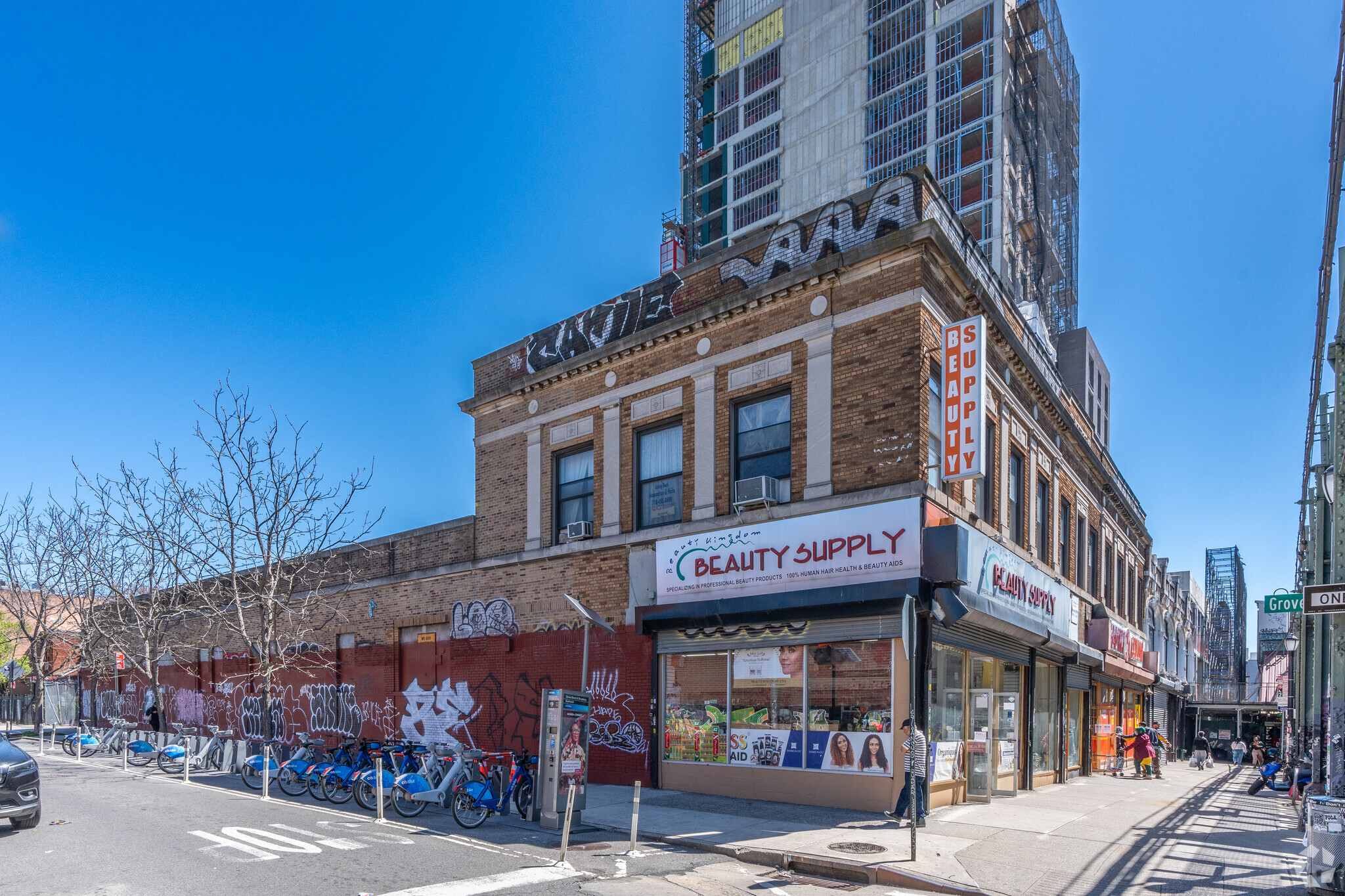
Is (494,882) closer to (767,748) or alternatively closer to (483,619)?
(767,748)

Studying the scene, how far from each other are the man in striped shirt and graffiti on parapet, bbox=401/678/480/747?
34.0 feet

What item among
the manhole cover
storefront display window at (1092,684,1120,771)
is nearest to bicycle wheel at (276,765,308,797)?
the manhole cover

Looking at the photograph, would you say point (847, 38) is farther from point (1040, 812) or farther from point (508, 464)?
point (1040, 812)

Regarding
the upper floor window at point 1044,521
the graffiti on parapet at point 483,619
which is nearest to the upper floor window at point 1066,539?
the upper floor window at point 1044,521

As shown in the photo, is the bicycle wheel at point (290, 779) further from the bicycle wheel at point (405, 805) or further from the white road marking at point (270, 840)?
the white road marking at point (270, 840)

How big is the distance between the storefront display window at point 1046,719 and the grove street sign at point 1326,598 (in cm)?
887

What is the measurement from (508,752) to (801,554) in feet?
17.2

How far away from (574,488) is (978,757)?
9118 millimetres

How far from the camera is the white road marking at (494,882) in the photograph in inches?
327

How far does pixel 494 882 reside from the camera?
8.76m

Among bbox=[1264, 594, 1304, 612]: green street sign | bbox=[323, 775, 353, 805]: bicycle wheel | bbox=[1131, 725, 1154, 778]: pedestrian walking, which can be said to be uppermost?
bbox=[1264, 594, 1304, 612]: green street sign

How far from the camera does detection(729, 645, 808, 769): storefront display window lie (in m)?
14.4

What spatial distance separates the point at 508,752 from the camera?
1334 centimetres

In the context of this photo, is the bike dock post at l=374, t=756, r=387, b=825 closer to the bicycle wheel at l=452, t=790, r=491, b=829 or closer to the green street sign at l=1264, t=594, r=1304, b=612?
the bicycle wheel at l=452, t=790, r=491, b=829
